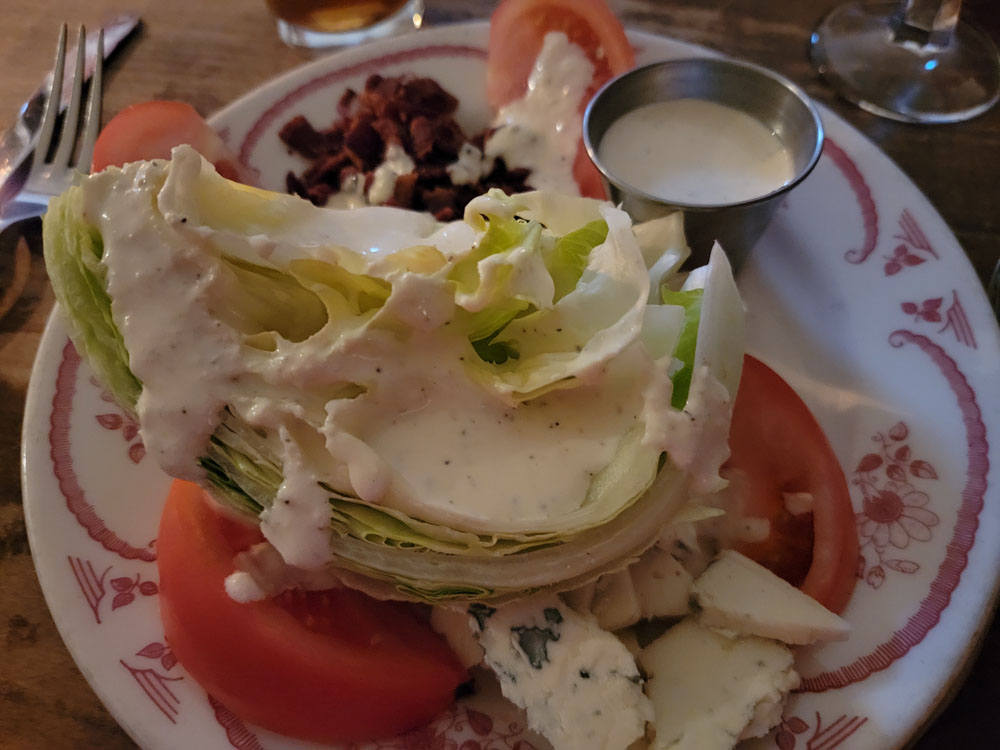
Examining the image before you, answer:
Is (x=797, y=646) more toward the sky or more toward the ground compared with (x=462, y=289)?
more toward the ground

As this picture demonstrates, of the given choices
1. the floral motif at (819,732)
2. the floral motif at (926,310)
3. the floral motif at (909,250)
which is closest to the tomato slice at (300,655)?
the floral motif at (819,732)

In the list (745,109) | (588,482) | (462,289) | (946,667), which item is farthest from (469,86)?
(946,667)

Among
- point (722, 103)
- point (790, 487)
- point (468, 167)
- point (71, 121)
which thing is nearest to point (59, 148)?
point (71, 121)

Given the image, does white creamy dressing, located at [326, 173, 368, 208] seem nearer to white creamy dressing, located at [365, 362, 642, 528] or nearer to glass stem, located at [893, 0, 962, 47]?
white creamy dressing, located at [365, 362, 642, 528]

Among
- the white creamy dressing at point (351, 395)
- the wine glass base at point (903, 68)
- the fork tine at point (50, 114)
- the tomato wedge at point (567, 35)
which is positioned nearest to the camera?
the white creamy dressing at point (351, 395)

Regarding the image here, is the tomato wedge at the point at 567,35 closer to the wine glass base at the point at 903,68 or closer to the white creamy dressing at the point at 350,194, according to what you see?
the white creamy dressing at the point at 350,194

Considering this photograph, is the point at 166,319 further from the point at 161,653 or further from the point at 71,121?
the point at 71,121

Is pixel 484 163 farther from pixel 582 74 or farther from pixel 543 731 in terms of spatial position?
pixel 543 731
